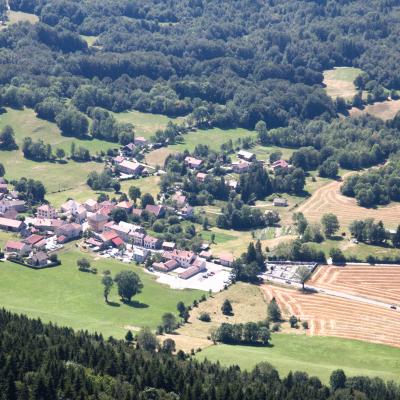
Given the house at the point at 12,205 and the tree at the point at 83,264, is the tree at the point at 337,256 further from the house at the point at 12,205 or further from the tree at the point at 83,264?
the house at the point at 12,205

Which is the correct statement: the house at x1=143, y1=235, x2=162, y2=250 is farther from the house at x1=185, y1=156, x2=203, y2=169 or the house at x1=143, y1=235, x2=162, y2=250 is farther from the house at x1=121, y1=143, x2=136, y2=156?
the house at x1=121, y1=143, x2=136, y2=156

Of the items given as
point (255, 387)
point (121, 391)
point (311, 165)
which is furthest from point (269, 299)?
point (311, 165)

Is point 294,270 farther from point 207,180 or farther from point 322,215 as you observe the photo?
point 207,180

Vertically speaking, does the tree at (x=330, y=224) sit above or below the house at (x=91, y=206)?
above

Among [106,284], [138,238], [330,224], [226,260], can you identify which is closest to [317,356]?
[106,284]

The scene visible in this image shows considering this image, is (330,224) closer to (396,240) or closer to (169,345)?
(396,240)

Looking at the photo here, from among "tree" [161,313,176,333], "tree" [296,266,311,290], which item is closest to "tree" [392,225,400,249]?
"tree" [296,266,311,290]

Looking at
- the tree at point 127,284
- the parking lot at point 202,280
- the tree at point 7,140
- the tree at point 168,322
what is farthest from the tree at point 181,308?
the tree at point 7,140

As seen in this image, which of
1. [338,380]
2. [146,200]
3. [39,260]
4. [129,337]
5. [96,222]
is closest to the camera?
[338,380]
